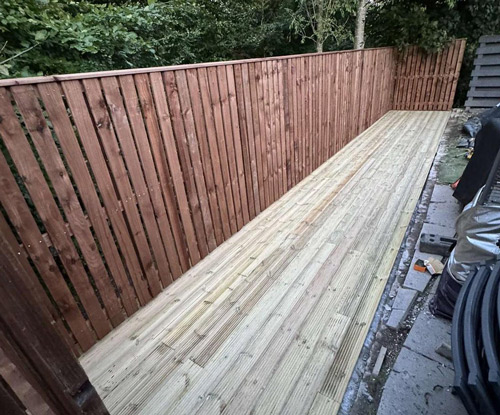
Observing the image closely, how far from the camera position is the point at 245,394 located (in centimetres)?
148

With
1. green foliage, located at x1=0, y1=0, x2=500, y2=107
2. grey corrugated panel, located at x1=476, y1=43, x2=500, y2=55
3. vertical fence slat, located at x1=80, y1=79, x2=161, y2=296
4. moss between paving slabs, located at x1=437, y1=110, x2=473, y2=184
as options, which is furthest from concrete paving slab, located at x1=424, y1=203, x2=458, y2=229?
grey corrugated panel, located at x1=476, y1=43, x2=500, y2=55

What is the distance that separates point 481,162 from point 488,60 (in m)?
6.13

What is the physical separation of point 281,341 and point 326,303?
0.43 meters

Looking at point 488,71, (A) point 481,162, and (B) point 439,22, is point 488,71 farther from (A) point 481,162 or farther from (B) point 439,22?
(A) point 481,162

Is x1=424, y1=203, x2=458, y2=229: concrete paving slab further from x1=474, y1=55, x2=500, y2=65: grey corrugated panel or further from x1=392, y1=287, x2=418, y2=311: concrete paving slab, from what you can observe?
x1=474, y1=55, x2=500, y2=65: grey corrugated panel

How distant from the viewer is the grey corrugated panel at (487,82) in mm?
6625

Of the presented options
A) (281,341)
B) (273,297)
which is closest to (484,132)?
(273,297)

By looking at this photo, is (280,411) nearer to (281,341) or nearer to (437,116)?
(281,341)

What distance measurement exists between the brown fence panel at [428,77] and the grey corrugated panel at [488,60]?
1.24ft

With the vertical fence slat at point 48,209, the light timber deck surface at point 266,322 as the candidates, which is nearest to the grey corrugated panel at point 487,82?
the light timber deck surface at point 266,322

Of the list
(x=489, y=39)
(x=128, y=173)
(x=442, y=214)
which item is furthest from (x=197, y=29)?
(x=489, y=39)

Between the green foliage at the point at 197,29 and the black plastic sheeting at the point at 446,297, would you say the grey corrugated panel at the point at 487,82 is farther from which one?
the black plastic sheeting at the point at 446,297

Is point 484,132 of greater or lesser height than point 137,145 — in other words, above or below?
below

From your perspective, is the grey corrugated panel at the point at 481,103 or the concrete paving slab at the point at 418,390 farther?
the grey corrugated panel at the point at 481,103
